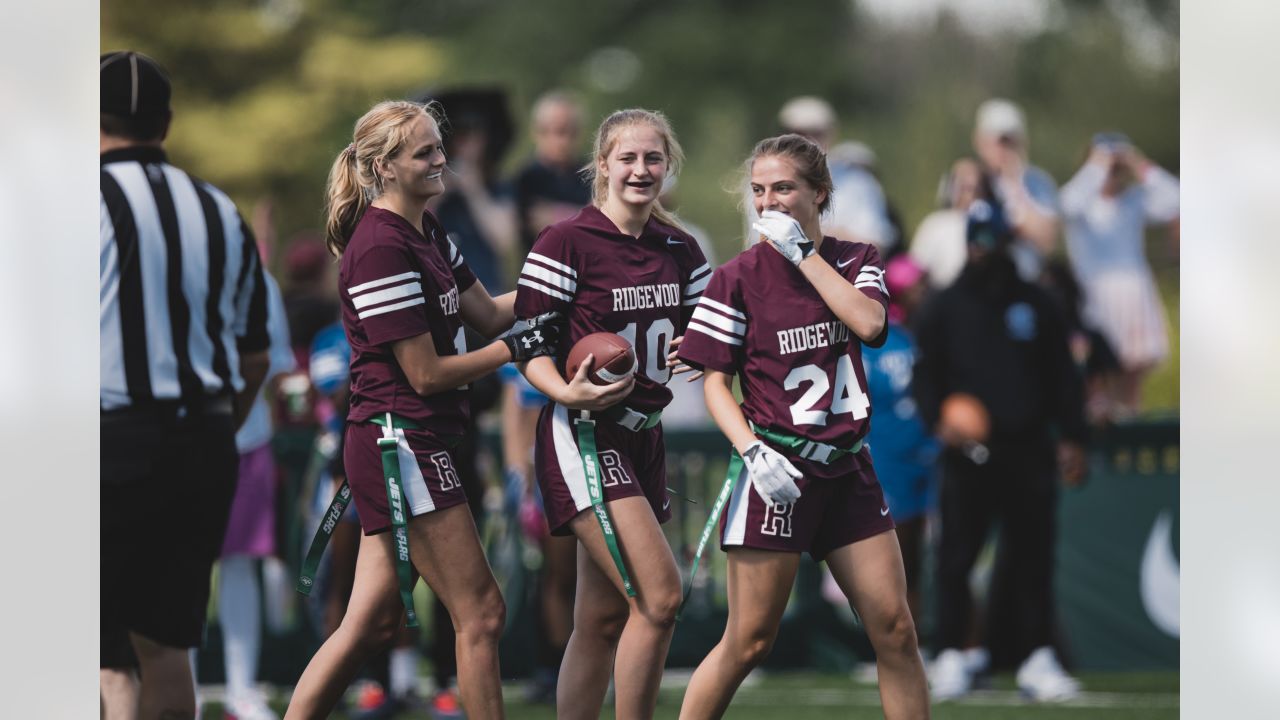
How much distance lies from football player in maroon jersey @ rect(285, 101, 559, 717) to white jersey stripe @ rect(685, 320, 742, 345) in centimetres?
51

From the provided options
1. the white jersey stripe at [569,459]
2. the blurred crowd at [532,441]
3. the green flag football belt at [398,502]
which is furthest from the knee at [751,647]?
the blurred crowd at [532,441]

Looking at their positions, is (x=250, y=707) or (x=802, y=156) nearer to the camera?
(x=802, y=156)

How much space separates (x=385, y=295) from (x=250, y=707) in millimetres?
2985

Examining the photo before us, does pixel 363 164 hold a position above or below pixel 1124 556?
above

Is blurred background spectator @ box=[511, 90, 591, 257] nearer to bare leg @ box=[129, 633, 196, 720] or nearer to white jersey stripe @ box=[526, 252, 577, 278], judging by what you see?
white jersey stripe @ box=[526, 252, 577, 278]

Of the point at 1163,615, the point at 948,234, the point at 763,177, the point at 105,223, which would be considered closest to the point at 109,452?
the point at 105,223

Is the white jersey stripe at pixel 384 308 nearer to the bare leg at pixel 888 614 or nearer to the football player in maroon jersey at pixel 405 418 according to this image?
the football player in maroon jersey at pixel 405 418

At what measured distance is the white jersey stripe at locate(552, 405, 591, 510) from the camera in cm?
520

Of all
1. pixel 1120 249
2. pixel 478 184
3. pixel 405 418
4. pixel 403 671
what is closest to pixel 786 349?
pixel 405 418

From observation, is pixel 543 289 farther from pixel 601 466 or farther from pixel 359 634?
pixel 359 634

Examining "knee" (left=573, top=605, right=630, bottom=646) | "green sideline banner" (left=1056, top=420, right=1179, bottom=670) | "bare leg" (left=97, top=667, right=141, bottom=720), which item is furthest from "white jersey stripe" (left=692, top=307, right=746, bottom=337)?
"green sideline banner" (left=1056, top=420, right=1179, bottom=670)

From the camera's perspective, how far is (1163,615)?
9008mm

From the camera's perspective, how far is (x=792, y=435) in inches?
201

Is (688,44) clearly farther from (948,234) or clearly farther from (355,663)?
(355,663)
